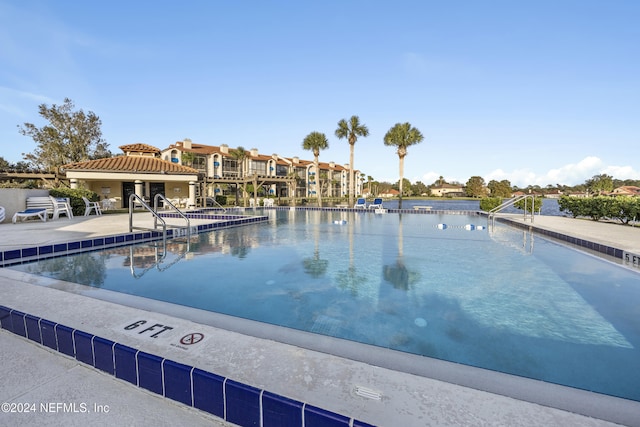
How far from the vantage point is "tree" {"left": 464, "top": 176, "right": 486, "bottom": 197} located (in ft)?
292

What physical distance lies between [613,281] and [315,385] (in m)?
6.10

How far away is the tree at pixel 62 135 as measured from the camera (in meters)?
30.9

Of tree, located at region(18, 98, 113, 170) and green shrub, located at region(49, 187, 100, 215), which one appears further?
tree, located at region(18, 98, 113, 170)

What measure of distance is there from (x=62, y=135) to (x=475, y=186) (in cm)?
9413

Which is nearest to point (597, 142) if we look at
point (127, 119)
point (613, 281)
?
point (613, 281)

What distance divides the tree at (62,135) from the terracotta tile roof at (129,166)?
12547 millimetres

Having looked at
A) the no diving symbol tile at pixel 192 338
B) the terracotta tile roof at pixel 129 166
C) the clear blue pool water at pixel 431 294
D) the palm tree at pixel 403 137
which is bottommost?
the clear blue pool water at pixel 431 294

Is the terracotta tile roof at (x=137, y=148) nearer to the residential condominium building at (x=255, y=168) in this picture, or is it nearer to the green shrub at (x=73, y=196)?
the residential condominium building at (x=255, y=168)

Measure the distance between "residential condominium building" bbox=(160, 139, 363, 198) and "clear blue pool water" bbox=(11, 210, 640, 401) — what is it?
65.9ft

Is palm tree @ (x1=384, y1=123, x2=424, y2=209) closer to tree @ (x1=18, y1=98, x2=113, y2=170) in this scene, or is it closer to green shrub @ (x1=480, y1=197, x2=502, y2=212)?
green shrub @ (x1=480, y1=197, x2=502, y2=212)

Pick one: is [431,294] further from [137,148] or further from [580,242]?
[137,148]

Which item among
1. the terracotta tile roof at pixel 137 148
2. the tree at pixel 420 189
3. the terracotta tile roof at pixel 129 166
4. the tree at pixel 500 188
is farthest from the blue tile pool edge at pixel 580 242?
the tree at pixel 420 189

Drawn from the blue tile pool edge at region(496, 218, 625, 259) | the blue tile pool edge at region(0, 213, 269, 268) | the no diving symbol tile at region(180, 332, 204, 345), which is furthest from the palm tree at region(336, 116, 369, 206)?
the no diving symbol tile at region(180, 332, 204, 345)

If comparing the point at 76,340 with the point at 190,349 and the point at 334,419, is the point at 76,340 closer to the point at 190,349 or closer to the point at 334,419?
the point at 190,349
